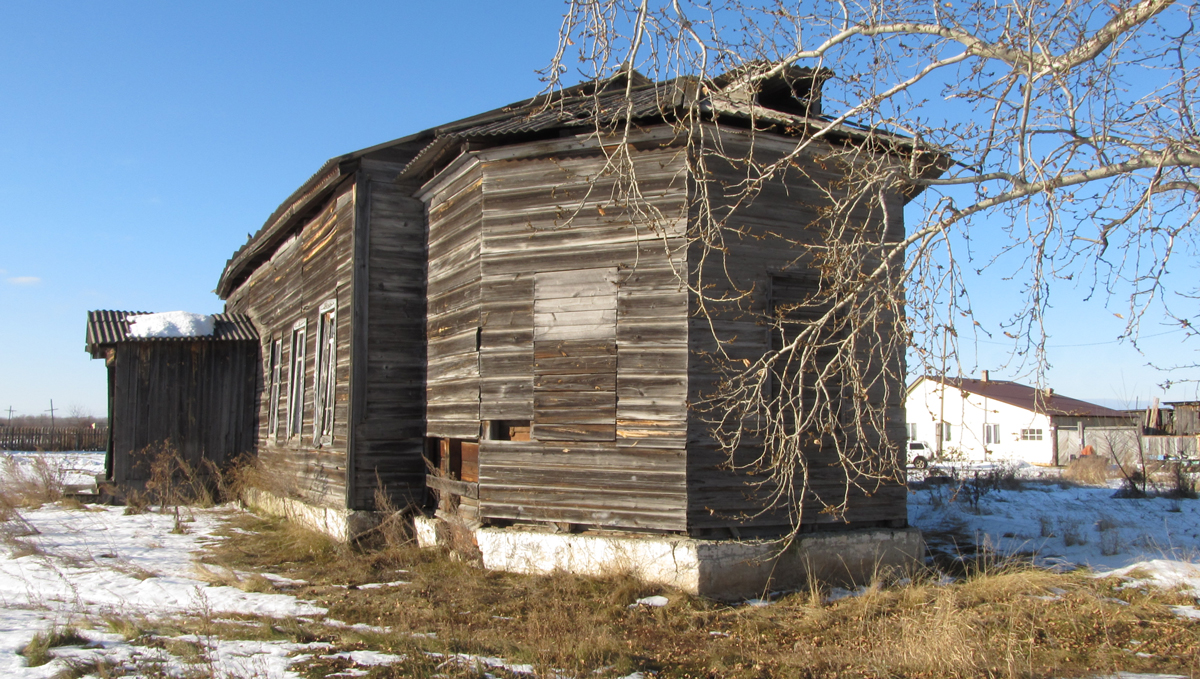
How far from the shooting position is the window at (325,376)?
35.1ft

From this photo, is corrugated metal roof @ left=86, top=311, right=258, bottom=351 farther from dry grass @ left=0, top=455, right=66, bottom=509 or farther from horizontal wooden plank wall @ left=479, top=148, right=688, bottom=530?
horizontal wooden plank wall @ left=479, top=148, right=688, bottom=530

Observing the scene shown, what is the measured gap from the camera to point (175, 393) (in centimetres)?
1412

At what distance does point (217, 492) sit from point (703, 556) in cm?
1100

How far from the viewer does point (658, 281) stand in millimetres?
7629

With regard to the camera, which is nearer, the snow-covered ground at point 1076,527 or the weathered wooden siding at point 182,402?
the snow-covered ground at point 1076,527

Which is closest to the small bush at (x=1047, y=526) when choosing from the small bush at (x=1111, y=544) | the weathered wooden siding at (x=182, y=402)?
the small bush at (x=1111, y=544)

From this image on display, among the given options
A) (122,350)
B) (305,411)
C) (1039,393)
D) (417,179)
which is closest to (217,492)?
(122,350)

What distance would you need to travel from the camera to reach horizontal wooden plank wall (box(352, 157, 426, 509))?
998cm

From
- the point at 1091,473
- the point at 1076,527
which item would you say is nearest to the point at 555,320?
the point at 1076,527

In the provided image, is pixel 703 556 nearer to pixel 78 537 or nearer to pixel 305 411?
pixel 305 411

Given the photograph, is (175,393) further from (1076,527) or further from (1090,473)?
(1090,473)

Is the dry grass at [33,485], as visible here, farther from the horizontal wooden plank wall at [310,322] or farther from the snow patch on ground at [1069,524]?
the snow patch on ground at [1069,524]

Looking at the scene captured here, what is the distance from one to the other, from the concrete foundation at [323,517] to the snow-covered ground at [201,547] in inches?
34.9

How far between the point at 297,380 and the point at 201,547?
3262mm
